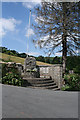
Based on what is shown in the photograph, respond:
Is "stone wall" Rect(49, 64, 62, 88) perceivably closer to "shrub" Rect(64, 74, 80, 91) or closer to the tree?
"shrub" Rect(64, 74, 80, 91)

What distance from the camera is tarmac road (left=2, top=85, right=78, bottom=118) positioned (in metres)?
1.81

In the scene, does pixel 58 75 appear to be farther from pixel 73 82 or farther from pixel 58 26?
pixel 58 26

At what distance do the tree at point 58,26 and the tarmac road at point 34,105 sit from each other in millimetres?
6367

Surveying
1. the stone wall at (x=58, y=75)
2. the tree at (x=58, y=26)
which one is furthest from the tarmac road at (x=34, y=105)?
the tree at (x=58, y=26)

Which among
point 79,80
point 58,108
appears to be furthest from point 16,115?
point 79,80

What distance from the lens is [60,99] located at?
2.31 meters

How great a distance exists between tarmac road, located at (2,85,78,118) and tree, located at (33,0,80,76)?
6.37 m

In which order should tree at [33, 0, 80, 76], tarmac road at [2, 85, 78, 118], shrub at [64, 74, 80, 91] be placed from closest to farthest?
tarmac road at [2, 85, 78, 118] → shrub at [64, 74, 80, 91] → tree at [33, 0, 80, 76]

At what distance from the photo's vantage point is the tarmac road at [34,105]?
1.81 m

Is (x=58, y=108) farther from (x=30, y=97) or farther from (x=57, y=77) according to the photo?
(x=57, y=77)

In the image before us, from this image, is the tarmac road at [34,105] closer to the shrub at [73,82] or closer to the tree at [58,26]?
the shrub at [73,82]

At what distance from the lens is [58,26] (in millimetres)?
8375

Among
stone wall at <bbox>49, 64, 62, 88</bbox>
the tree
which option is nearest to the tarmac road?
stone wall at <bbox>49, 64, 62, 88</bbox>

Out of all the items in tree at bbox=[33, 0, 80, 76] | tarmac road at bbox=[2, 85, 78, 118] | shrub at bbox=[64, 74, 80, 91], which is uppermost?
tree at bbox=[33, 0, 80, 76]
